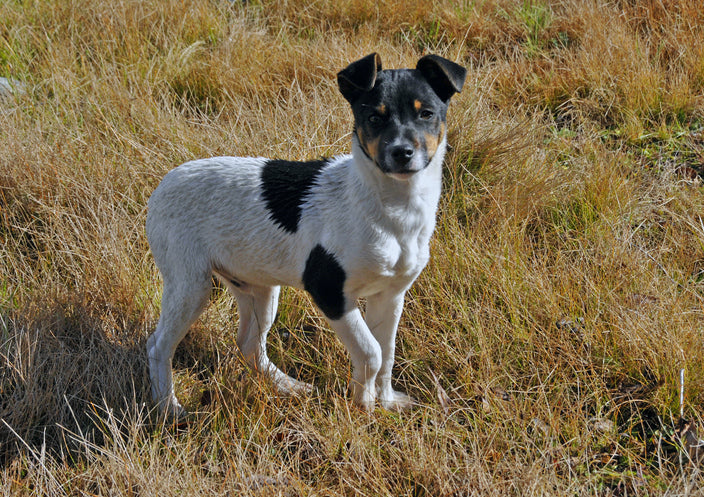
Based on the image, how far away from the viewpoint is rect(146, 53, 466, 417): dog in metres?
2.80

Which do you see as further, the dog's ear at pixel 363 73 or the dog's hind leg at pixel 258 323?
the dog's hind leg at pixel 258 323

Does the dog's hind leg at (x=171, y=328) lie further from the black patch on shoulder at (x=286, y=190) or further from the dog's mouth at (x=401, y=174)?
the dog's mouth at (x=401, y=174)

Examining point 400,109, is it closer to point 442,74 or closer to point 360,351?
point 442,74

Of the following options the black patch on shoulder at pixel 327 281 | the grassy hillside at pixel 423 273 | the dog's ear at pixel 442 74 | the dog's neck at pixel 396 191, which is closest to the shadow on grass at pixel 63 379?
the grassy hillside at pixel 423 273

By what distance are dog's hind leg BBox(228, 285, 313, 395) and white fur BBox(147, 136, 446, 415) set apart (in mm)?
27

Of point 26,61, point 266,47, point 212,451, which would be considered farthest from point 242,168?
point 26,61

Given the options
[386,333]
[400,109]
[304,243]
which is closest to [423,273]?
[386,333]

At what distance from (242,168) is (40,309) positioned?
1.36m

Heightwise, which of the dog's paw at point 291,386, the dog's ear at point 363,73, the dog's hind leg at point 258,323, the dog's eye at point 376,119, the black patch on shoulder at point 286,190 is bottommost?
the dog's paw at point 291,386

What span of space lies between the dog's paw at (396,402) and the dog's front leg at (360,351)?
0.13 m

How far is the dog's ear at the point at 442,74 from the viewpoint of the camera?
281cm

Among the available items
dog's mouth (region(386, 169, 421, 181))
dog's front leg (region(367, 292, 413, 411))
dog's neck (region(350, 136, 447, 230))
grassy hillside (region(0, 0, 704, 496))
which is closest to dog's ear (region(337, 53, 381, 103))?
dog's neck (region(350, 136, 447, 230))

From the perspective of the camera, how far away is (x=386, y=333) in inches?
128

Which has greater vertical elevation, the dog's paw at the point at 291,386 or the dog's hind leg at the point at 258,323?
the dog's hind leg at the point at 258,323
